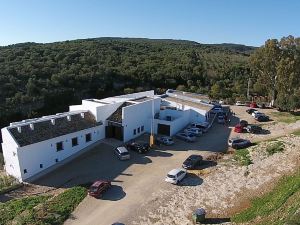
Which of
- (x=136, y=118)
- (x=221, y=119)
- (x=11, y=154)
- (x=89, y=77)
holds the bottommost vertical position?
(x=11, y=154)

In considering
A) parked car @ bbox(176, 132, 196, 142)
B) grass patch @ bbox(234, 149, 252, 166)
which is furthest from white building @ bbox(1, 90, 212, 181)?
grass patch @ bbox(234, 149, 252, 166)

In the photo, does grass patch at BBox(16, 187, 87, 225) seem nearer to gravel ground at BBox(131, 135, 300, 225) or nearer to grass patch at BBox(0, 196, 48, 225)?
→ grass patch at BBox(0, 196, 48, 225)

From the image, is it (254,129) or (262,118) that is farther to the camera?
(262,118)

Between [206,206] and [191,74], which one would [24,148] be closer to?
[206,206]

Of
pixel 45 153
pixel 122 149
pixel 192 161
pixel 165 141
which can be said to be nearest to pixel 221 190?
pixel 192 161

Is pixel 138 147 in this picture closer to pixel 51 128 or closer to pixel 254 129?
pixel 51 128

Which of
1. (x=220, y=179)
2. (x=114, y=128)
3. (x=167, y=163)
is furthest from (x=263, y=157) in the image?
(x=114, y=128)

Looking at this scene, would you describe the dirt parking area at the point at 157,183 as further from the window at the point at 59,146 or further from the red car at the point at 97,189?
the window at the point at 59,146
